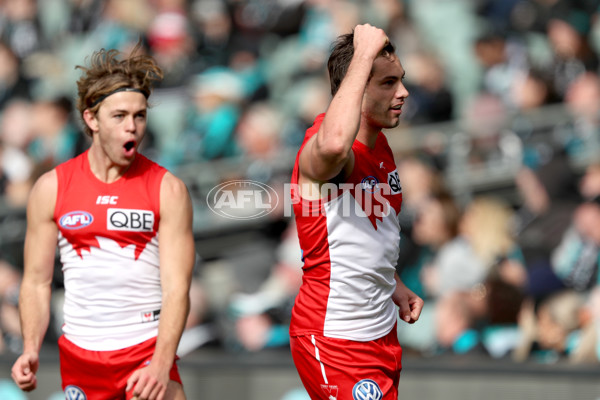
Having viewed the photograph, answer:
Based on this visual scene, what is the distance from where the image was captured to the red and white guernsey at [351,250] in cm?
373

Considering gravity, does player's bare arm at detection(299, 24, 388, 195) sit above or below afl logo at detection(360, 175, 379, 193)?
above

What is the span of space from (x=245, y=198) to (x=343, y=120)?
5.39 metres

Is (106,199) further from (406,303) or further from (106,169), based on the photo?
(406,303)

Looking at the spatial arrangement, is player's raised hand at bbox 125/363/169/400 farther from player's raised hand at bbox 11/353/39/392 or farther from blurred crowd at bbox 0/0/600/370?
blurred crowd at bbox 0/0/600/370

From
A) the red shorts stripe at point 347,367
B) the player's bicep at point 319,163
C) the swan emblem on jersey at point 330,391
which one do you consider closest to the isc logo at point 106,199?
the player's bicep at point 319,163

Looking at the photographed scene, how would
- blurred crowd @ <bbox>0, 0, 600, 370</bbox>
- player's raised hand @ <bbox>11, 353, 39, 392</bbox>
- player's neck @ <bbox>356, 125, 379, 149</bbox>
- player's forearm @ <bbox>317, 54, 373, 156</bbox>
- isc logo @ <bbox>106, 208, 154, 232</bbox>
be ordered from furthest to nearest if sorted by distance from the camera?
blurred crowd @ <bbox>0, 0, 600, 370</bbox> → isc logo @ <bbox>106, 208, 154, 232</bbox> → player's raised hand @ <bbox>11, 353, 39, 392</bbox> → player's neck @ <bbox>356, 125, 379, 149</bbox> → player's forearm @ <bbox>317, 54, 373, 156</bbox>

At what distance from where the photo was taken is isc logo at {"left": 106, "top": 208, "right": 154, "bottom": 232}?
13.3 feet

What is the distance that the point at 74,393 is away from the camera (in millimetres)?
4172

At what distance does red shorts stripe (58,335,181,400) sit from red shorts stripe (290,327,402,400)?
736 mm

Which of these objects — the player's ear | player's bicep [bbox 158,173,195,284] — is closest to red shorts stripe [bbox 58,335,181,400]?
player's bicep [bbox 158,173,195,284]

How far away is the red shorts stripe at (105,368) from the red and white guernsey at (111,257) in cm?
4

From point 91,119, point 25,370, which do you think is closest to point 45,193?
point 91,119

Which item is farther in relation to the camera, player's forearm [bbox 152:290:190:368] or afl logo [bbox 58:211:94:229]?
afl logo [bbox 58:211:94:229]

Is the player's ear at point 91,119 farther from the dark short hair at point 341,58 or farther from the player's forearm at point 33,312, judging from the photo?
the dark short hair at point 341,58
